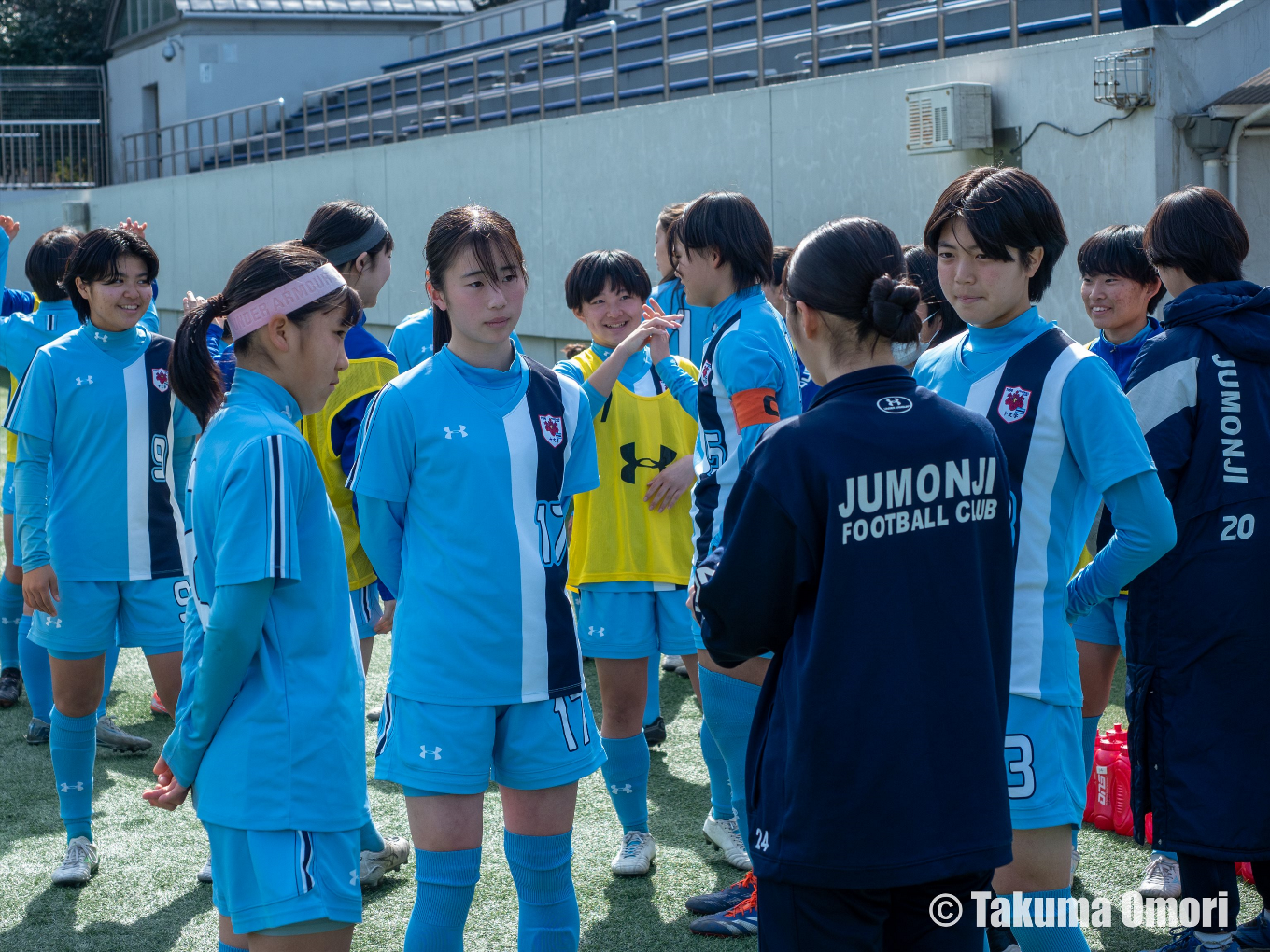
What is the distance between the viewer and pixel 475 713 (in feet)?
8.18

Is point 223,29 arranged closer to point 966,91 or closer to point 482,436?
point 966,91

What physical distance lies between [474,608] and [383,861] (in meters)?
1.51

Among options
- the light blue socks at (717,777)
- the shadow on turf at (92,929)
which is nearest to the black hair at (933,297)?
the light blue socks at (717,777)

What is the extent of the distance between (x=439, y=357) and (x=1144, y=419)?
1677mm

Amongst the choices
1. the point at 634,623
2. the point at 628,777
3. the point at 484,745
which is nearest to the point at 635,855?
the point at 628,777

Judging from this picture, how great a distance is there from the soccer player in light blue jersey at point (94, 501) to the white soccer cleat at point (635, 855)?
5.02ft

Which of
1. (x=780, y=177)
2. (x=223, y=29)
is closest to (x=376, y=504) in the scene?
(x=780, y=177)

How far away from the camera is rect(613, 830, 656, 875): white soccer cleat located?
3.67m

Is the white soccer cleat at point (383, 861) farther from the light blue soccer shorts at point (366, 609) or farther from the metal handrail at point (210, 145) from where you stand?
the metal handrail at point (210, 145)

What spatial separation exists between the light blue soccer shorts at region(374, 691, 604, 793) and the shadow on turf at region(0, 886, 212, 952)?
1.33m

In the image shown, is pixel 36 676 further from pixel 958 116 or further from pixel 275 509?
pixel 958 116

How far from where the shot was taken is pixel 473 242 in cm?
262

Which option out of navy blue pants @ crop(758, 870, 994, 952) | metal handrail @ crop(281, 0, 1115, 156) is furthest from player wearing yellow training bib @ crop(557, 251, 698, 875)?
metal handrail @ crop(281, 0, 1115, 156)

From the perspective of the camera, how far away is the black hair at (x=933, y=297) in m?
3.33
